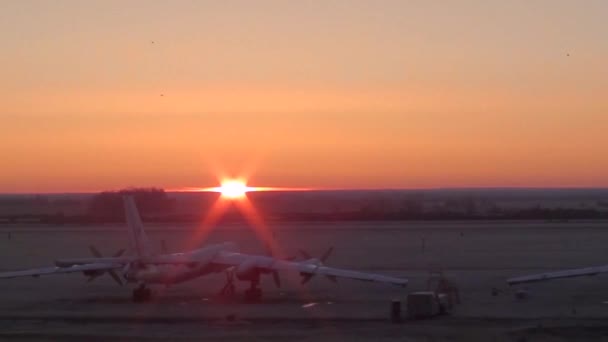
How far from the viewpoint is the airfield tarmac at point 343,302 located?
2939 cm

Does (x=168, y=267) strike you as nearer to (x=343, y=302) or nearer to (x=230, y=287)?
(x=230, y=287)

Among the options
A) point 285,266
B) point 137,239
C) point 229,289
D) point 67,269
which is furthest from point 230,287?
point 67,269

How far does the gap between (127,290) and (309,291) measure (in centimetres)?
747

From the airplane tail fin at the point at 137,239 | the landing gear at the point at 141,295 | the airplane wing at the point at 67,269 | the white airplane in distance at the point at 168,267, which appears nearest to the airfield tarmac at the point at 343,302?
the landing gear at the point at 141,295

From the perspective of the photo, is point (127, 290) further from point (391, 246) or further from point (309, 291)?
point (391, 246)

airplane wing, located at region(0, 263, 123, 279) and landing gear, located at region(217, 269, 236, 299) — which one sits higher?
airplane wing, located at region(0, 263, 123, 279)

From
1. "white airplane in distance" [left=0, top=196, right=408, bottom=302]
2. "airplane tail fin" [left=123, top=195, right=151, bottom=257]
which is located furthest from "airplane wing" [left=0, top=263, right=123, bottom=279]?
"airplane tail fin" [left=123, top=195, right=151, bottom=257]

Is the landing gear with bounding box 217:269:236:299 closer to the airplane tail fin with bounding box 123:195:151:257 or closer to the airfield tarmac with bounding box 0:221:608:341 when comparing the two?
the airfield tarmac with bounding box 0:221:608:341

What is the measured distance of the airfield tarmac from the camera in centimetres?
2939

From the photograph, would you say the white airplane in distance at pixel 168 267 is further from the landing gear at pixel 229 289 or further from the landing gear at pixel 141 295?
the landing gear at pixel 229 289

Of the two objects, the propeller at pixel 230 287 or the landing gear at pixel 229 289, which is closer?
the landing gear at pixel 229 289

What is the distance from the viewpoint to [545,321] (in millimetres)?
31125

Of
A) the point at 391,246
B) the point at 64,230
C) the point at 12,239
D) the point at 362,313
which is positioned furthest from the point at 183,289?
the point at 64,230

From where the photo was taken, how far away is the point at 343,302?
3750 cm
